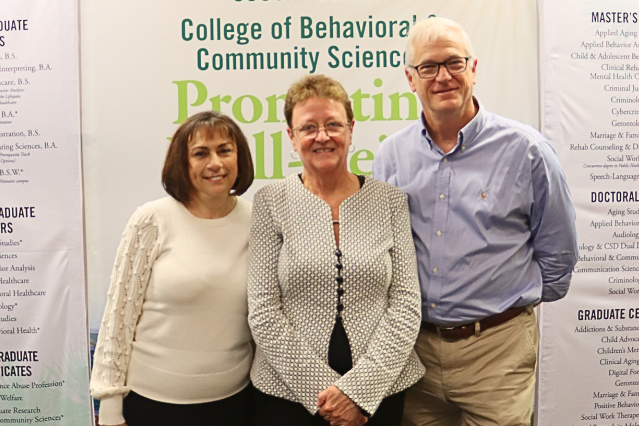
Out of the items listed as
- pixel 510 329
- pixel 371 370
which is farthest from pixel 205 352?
pixel 510 329

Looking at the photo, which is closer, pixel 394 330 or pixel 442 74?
pixel 394 330

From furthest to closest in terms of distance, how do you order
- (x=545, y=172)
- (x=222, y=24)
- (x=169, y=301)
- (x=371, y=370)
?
1. (x=222, y=24)
2. (x=545, y=172)
3. (x=169, y=301)
4. (x=371, y=370)

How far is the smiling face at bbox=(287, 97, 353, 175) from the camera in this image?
171 centimetres

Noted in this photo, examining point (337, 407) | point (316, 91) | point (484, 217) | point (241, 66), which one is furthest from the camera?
point (241, 66)

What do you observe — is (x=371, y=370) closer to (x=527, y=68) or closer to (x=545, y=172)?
(x=545, y=172)

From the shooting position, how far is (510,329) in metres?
1.92

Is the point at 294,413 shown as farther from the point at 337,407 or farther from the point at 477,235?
the point at 477,235

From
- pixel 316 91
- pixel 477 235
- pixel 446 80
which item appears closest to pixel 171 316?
pixel 316 91

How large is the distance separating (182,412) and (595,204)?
88.2 inches

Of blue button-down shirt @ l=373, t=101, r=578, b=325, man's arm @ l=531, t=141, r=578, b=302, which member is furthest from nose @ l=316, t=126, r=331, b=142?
man's arm @ l=531, t=141, r=578, b=302

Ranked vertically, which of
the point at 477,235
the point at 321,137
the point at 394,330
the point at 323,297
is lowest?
the point at 394,330

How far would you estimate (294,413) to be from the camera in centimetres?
171

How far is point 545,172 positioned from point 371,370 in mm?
879

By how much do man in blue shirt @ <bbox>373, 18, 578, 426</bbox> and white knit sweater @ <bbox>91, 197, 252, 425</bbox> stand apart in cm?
65
